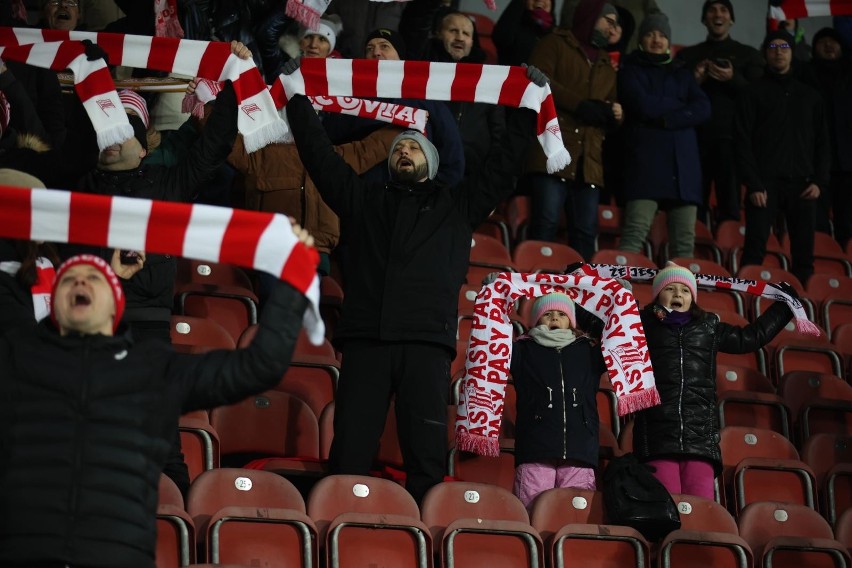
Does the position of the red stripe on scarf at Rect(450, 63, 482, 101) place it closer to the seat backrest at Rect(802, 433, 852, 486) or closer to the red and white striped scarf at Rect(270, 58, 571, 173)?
the red and white striped scarf at Rect(270, 58, 571, 173)

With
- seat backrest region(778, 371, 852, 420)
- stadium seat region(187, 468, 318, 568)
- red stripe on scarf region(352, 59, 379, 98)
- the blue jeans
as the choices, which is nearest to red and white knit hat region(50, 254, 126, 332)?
stadium seat region(187, 468, 318, 568)

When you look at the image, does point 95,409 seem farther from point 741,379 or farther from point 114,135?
point 741,379

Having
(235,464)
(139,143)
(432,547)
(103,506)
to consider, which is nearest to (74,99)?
(139,143)

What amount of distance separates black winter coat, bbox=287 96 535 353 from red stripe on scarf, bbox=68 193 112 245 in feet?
5.41

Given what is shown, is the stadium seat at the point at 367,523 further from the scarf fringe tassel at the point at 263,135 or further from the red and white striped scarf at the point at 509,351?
the scarf fringe tassel at the point at 263,135

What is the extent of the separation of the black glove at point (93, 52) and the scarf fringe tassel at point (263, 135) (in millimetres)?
812

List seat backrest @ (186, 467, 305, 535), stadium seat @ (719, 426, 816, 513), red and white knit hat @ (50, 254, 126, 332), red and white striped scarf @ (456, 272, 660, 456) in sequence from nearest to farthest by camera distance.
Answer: red and white knit hat @ (50, 254, 126, 332)
seat backrest @ (186, 467, 305, 535)
red and white striped scarf @ (456, 272, 660, 456)
stadium seat @ (719, 426, 816, 513)

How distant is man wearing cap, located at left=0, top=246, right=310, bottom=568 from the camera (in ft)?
13.5

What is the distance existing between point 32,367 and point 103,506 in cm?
47

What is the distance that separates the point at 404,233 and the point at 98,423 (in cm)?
230

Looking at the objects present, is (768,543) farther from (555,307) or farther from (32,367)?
(32,367)

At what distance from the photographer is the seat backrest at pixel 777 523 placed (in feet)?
20.8

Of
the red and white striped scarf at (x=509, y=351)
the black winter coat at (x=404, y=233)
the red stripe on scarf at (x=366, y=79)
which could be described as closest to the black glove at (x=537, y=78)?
the black winter coat at (x=404, y=233)

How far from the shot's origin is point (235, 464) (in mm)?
6406
